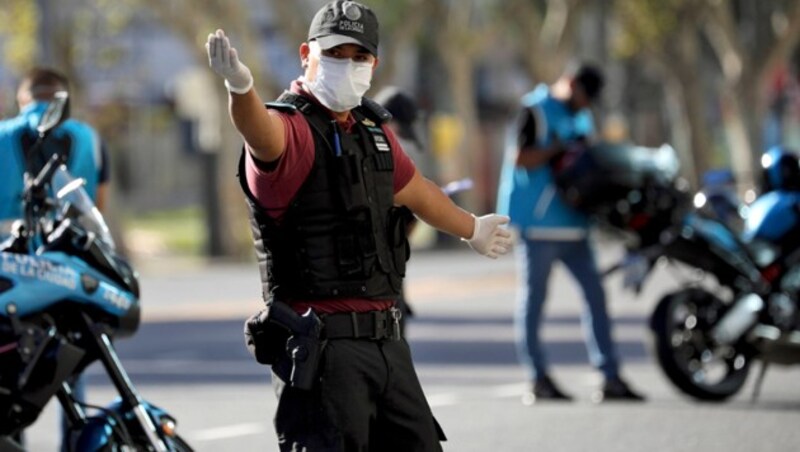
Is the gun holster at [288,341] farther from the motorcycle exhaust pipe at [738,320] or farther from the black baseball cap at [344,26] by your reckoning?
the motorcycle exhaust pipe at [738,320]

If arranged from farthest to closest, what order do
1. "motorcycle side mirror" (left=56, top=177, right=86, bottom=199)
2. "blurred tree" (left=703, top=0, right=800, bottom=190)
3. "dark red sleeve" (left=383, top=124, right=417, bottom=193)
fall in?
1. "blurred tree" (left=703, top=0, right=800, bottom=190)
2. "motorcycle side mirror" (left=56, top=177, right=86, bottom=199)
3. "dark red sleeve" (left=383, top=124, right=417, bottom=193)

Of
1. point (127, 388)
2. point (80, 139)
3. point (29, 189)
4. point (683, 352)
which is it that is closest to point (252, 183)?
point (127, 388)

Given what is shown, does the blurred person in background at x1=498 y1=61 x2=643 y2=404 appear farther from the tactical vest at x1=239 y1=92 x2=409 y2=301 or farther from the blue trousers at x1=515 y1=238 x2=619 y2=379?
the tactical vest at x1=239 y1=92 x2=409 y2=301

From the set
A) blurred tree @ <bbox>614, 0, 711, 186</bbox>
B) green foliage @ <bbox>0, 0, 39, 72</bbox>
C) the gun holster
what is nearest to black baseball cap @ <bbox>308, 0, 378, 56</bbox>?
the gun holster

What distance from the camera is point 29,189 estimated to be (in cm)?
749

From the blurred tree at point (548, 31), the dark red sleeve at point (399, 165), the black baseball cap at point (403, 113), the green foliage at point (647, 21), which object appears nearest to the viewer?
the dark red sleeve at point (399, 165)

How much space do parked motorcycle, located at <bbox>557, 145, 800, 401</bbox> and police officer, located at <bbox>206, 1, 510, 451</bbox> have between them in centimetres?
526

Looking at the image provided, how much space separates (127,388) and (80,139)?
1.86 meters

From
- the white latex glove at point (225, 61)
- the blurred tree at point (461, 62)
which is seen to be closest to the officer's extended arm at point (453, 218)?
the white latex glove at point (225, 61)

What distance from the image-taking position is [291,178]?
19.1ft

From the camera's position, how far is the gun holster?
19.1 feet

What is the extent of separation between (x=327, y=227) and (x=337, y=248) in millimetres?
65

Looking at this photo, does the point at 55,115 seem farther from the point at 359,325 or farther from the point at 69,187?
the point at 359,325

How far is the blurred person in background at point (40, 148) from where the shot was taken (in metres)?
8.34
